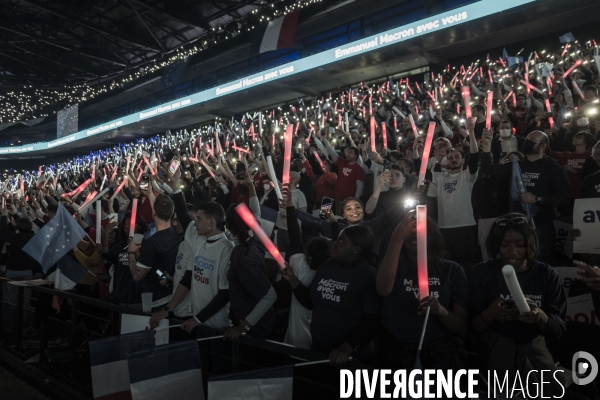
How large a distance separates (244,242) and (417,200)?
1.79m

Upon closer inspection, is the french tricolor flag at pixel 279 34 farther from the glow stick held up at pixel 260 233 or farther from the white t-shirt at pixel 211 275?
the glow stick held up at pixel 260 233

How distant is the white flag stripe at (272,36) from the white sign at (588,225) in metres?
15.7

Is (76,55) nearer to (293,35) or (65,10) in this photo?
(65,10)

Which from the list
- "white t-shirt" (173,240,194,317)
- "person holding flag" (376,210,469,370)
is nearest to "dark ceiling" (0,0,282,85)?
"white t-shirt" (173,240,194,317)

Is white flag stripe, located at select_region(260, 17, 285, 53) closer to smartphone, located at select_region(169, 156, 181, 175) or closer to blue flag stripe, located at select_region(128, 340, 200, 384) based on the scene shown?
smartphone, located at select_region(169, 156, 181, 175)

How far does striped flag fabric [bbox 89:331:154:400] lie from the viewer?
3.37m

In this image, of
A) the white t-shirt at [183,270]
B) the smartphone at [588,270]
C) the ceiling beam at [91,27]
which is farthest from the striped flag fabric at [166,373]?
the ceiling beam at [91,27]

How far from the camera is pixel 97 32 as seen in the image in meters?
24.9

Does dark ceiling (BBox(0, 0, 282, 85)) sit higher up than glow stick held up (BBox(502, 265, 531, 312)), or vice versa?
dark ceiling (BBox(0, 0, 282, 85))

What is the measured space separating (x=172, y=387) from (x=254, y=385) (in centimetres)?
80

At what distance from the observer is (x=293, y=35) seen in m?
17.9

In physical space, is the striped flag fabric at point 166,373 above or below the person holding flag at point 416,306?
below

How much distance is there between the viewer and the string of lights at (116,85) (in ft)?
65.7

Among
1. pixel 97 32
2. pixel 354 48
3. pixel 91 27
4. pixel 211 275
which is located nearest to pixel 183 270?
pixel 211 275
